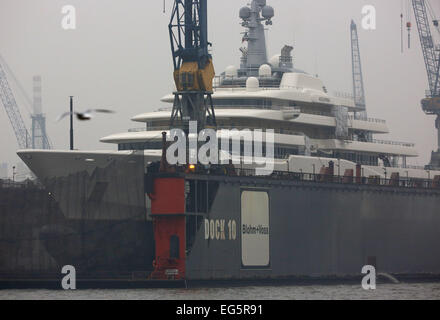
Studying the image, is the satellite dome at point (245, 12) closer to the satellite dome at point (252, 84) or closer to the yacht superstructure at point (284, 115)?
the yacht superstructure at point (284, 115)

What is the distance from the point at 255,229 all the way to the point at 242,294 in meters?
10.1

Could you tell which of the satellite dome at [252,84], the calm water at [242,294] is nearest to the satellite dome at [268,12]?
the satellite dome at [252,84]

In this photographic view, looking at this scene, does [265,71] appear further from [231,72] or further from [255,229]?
[255,229]

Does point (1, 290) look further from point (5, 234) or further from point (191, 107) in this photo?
point (191, 107)

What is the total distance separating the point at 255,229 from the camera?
84.7 m

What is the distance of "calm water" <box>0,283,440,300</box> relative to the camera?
70875mm

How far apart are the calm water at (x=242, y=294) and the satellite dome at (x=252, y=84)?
60.9 feet

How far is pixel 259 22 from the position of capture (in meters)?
106

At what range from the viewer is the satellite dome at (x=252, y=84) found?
3866 inches

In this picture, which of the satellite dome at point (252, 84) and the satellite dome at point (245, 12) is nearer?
the satellite dome at point (252, 84)

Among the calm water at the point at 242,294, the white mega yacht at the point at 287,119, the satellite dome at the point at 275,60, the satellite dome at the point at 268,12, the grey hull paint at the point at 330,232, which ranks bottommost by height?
the calm water at the point at 242,294

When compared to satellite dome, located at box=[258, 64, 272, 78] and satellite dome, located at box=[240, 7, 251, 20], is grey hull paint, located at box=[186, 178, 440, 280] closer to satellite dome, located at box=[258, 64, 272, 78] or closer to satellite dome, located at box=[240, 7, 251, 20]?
satellite dome, located at box=[258, 64, 272, 78]

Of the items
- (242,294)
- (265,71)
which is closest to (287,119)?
(265,71)
